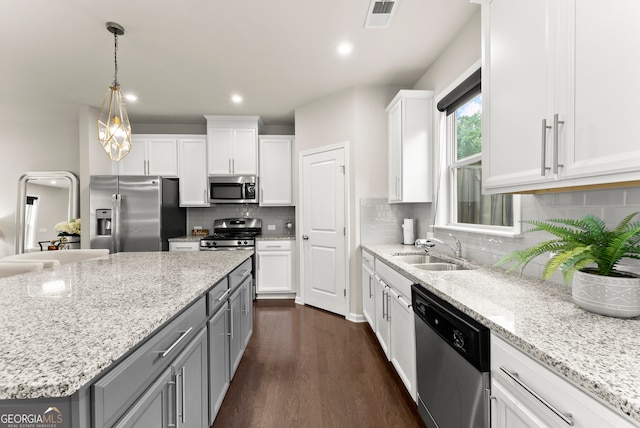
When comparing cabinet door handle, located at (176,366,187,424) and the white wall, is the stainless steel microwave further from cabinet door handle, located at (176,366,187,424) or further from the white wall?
cabinet door handle, located at (176,366,187,424)

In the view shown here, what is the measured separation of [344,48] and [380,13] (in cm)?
55

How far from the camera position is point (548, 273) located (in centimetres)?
96

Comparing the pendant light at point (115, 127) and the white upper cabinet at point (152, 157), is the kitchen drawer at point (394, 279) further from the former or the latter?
the white upper cabinet at point (152, 157)

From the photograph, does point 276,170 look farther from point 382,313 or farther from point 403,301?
point 403,301

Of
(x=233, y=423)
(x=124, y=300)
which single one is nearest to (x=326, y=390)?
(x=233, y=423)

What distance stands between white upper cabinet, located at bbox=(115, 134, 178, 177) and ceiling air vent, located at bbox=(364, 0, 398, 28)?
342 cm

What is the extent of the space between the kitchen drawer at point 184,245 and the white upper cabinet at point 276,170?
3.60ft

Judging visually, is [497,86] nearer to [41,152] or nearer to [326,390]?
[326,390]

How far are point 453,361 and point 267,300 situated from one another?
11.0ft

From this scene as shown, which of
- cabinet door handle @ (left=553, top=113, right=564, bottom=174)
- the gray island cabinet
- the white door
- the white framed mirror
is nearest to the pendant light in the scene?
the gray island cabinet

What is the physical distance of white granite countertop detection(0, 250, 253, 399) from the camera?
0.65m

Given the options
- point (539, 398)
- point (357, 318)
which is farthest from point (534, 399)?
point (357, 318)

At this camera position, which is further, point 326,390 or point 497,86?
point 326,390

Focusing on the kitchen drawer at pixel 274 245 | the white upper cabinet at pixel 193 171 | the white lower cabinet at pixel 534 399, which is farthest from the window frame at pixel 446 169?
the white upper cabinet at pixel 193 171
